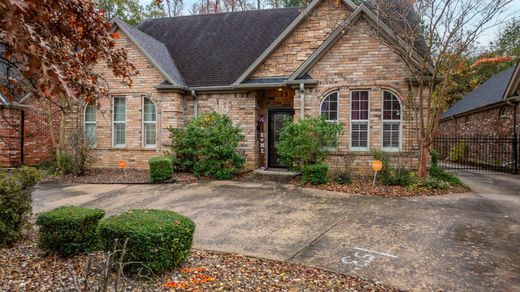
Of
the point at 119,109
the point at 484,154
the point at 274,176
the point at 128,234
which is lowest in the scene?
the point at 274,176

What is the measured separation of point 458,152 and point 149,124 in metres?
17.6

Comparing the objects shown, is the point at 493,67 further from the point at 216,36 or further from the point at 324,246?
the point at 324,246

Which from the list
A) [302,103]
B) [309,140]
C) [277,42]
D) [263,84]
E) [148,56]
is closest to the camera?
[309,140]

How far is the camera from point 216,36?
615 inches

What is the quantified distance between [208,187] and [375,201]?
4797 mm

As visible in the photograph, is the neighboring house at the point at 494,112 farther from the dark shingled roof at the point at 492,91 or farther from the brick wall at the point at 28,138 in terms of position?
the brick wall at the point at 28,138

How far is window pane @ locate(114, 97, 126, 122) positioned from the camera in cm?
1317

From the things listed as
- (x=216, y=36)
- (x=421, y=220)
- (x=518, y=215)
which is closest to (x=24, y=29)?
(x=421, y=220)

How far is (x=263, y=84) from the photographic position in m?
11.8

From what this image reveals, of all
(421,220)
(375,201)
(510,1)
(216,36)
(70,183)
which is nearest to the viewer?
(421,220)

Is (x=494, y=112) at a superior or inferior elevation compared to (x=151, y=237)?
superior

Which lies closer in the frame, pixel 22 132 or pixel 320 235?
pixel 320 235

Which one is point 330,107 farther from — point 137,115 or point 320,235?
point 137,115

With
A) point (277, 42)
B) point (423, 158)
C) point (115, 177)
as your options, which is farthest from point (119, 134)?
point (423, 158)
